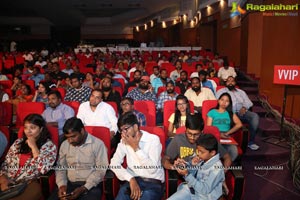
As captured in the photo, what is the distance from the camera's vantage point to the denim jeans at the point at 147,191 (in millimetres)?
2299

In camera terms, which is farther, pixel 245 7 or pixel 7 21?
pixel 7 21

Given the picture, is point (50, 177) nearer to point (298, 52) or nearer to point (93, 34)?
point (298, 52)

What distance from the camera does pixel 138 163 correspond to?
2406mm

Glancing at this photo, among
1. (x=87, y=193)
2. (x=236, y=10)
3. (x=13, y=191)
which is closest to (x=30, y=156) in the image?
(x=13, y=191)

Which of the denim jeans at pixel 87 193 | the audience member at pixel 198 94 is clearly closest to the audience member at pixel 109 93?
the audience member at pixel 198 94

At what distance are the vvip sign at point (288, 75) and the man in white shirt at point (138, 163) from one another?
8.09 feet

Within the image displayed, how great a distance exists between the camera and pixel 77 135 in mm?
2389

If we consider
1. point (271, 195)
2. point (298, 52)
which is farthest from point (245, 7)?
point (271, 195)

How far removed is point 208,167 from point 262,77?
4.94 m

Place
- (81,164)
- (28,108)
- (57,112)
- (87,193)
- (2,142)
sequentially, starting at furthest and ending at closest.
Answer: (28,108) < (57,112) < (2,142) < (81,164) < (87,193)

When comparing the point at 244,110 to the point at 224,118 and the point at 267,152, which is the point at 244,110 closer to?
the point at 267,152

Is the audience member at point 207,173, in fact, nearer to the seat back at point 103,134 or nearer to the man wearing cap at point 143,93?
the seat back at point 103,134

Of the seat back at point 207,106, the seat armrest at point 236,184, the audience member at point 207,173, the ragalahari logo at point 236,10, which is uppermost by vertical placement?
the ragalahari logo at point 236,10

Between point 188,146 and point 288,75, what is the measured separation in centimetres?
224
